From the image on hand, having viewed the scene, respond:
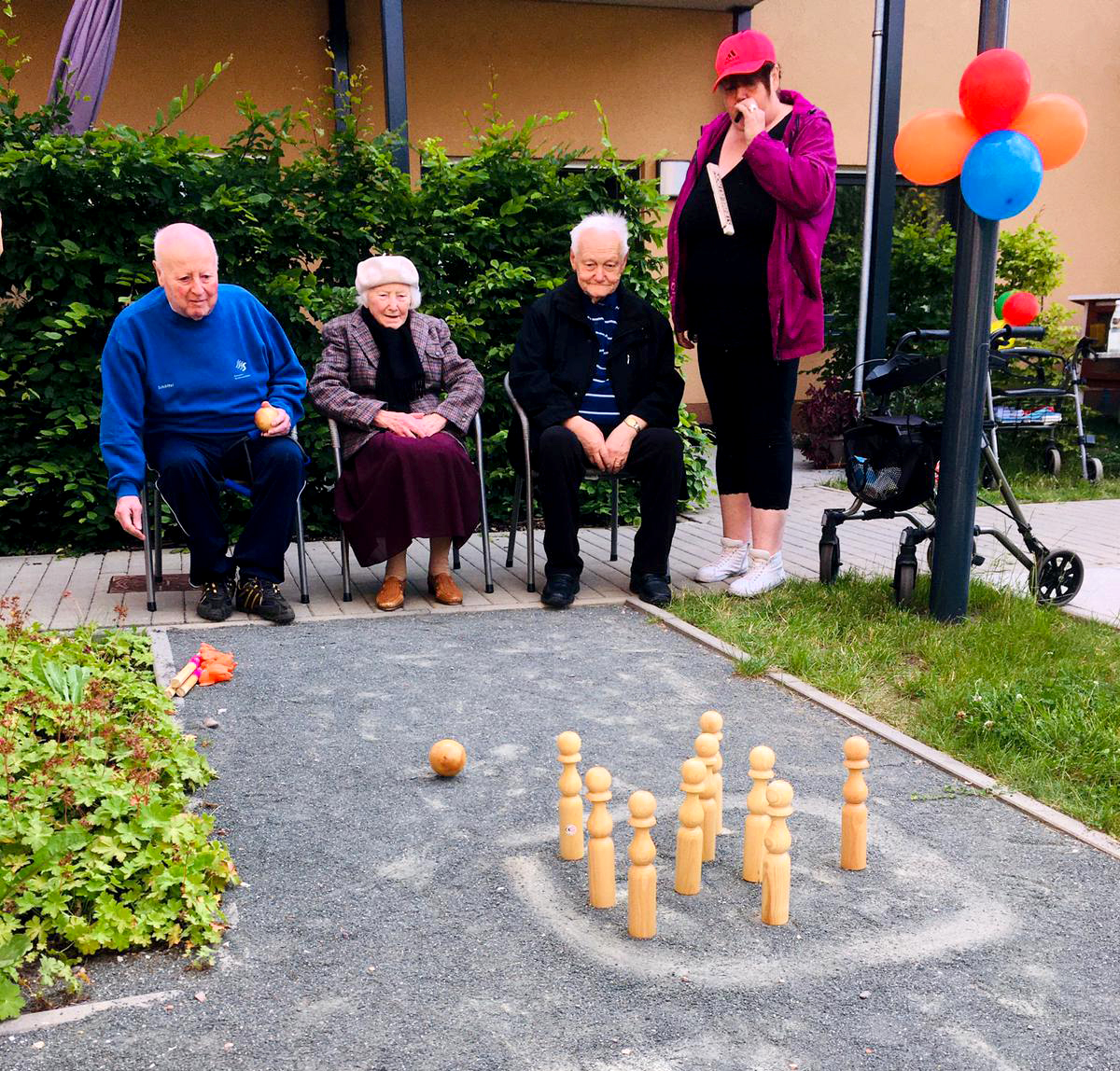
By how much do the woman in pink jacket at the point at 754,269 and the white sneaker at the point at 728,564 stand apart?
7 centimetres

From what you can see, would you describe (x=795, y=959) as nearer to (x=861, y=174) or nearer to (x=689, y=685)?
(x=689, y=685)

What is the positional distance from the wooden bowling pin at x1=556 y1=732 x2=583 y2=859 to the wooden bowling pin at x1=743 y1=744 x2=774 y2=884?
40 centimetres

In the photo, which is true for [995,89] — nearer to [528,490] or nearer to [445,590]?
[528,490]

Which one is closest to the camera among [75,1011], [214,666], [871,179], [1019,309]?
[75,1011]

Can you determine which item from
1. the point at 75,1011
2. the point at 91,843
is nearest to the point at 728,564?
the point at 91,843

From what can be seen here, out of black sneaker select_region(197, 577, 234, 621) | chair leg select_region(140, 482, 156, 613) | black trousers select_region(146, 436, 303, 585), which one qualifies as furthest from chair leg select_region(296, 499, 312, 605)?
chair leg select_region(140, 482, 156, 613)

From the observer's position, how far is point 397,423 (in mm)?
5250

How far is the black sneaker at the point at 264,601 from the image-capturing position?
508cm

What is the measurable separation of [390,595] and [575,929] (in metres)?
2.98

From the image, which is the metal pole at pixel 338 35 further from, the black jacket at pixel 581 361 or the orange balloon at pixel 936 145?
the orange balloon at pixel 936 145

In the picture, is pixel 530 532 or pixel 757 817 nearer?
pixel 757 817

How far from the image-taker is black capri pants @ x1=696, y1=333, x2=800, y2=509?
207 inches

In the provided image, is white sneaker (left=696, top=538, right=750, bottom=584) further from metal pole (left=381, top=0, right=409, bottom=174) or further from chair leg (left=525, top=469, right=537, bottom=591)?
metal pole (left=381, top=0, right=409, bottom=174)

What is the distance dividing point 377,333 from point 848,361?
19.8 ft
